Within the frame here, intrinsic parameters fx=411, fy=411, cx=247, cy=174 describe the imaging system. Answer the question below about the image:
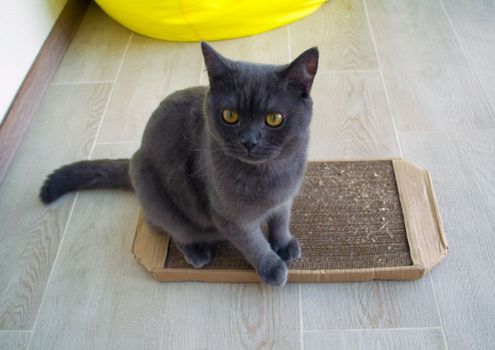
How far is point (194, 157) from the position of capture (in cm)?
105

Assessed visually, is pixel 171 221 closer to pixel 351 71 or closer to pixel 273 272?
pixel 273 272

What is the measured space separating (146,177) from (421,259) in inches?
31.4

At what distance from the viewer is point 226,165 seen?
942 millimetres

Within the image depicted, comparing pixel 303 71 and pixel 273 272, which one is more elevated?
pixel 303 71

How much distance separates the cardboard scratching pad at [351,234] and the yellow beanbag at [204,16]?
2.71 ft

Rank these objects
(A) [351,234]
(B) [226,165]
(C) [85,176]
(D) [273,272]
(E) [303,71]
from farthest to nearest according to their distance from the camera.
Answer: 1. (C) [85,176]
2. (A) [351,234]
3. (D) [273,272]
4. (B) [226,165]
5. (E) [303,71]

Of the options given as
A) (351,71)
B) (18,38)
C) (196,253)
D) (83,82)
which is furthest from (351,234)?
(18,38)

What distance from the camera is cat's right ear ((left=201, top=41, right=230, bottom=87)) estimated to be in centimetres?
82

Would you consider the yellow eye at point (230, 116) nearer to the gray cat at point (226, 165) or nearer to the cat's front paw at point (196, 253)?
the gray cat at point (226, 165)

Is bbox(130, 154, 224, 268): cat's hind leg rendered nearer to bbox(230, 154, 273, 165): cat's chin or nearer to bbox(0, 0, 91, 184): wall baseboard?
bbox(230, 154, 273, 165): cat's chin

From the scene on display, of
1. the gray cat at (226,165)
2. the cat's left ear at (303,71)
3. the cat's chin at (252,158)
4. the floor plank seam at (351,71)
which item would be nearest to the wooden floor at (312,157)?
the floor plank seam at (351,71)

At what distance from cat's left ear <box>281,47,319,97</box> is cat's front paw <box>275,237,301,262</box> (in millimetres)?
505

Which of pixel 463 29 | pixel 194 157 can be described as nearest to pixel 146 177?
pixel 194 157

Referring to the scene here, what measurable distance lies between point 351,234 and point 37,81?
143 cm
